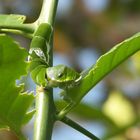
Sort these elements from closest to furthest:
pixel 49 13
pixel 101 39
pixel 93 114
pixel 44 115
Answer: pixel 44 115, pixel 49 13, pixel 93 114, pixel 101 39

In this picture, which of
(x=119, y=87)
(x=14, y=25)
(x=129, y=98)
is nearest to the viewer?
(x=14, y=25)

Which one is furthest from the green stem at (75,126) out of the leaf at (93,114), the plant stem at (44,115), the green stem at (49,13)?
the leaf at (93,114)

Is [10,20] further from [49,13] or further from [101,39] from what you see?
[101,39]

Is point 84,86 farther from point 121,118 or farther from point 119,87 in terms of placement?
point 119,87

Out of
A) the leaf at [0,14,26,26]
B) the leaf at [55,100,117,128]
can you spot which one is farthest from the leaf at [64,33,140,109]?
the leaf at [55,100,117,128]

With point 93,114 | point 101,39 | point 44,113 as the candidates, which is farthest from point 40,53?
point 101,39

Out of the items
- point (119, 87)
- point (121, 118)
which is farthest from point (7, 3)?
point (121, 118)

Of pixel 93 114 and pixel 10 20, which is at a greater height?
pixel 10 20

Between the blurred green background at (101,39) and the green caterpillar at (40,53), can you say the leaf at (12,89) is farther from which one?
the blurred green background at (101,39)
